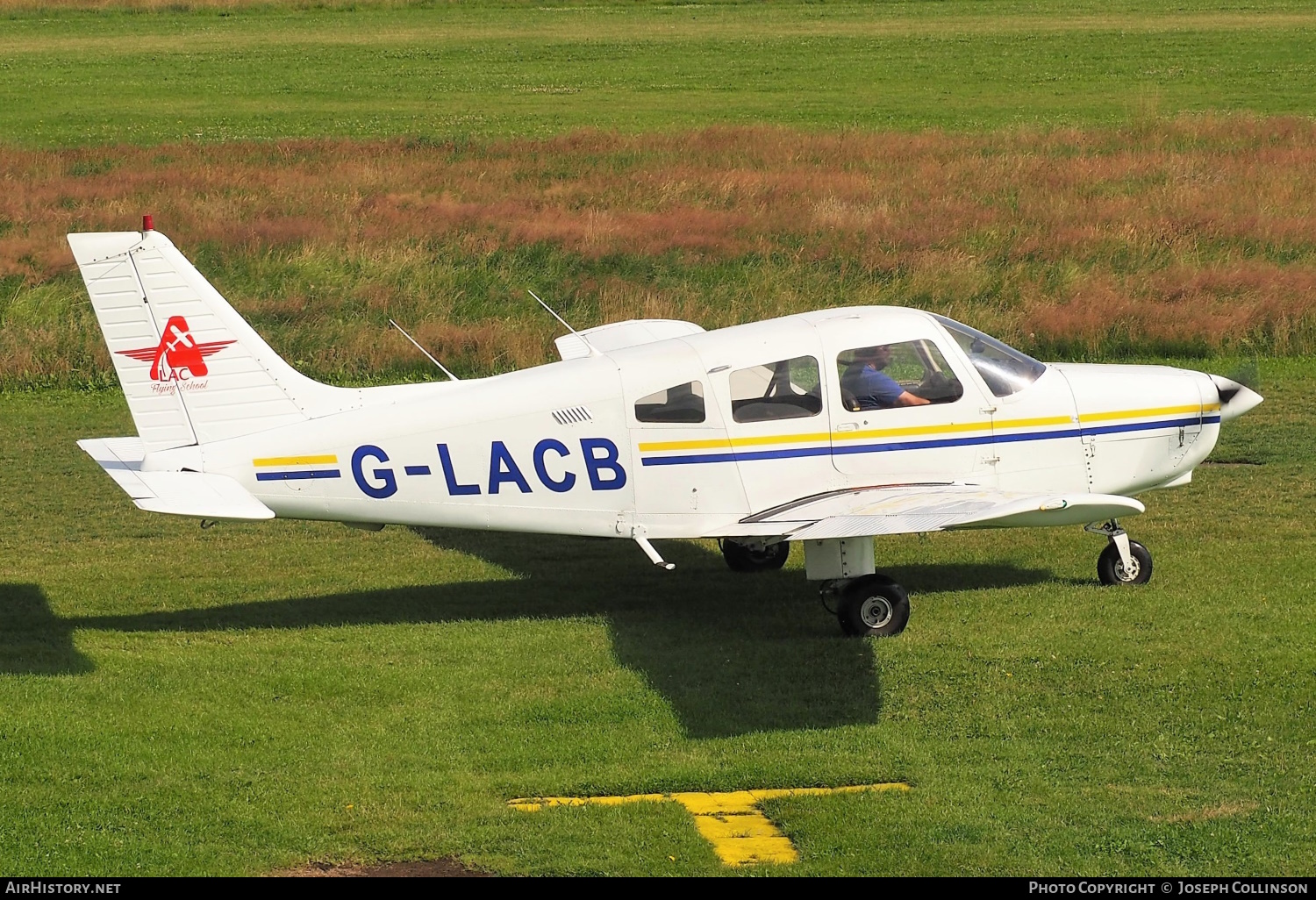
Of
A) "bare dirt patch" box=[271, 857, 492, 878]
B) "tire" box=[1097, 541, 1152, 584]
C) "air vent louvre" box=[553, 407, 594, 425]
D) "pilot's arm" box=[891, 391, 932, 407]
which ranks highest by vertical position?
"air vent louvre" box=[553, 407, 594, 425]

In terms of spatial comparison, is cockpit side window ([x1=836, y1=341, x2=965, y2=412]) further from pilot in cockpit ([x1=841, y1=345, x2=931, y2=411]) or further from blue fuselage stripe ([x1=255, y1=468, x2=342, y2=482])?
blue fuselage stripe ([x1=255, y1=468, x2=342, y2=482])

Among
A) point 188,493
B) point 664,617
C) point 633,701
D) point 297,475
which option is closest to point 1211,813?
point 633,701

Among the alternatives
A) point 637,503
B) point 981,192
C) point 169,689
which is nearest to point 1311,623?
point 637,503

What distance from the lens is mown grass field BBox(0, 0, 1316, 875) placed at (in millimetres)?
7801

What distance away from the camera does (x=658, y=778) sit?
Result: 8.24 meters

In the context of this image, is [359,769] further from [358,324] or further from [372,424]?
[358,324]

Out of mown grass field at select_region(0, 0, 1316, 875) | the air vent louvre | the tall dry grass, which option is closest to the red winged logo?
mown grass field at select_region(0, 0, 1316, 875)

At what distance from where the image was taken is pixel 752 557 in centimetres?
1262

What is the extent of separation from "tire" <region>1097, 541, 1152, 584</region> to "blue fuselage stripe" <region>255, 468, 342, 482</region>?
566 centimetres

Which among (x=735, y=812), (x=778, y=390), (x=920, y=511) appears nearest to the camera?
(x=735, y=812)

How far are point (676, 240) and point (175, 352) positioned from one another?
1346 centimetres

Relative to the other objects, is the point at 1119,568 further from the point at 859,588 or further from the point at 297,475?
the point at 297,475

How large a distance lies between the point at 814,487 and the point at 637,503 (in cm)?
125

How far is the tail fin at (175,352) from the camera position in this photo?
34.3 ft
